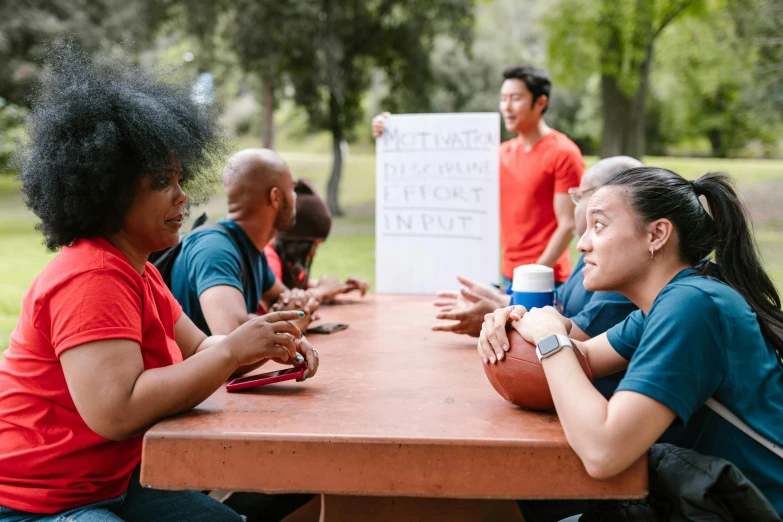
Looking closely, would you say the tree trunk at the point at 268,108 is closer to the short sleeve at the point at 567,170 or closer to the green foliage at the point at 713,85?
the green foliage at the point at 713,85

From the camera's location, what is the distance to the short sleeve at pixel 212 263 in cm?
271

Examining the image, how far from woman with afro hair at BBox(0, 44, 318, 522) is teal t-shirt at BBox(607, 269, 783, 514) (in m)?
0.89

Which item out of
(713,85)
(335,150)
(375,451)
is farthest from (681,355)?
(713,85)

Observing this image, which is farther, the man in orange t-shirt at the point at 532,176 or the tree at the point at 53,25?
the tree at the point at 53,25

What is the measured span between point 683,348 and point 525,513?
1.30 meters

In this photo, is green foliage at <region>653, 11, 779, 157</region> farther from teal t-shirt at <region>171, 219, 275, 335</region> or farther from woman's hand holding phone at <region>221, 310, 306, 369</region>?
woman's hand holding phone at <region>221, 310, 306, 369</region>

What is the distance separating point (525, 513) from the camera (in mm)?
2736

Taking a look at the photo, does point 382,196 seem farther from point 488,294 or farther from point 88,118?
point 88,118

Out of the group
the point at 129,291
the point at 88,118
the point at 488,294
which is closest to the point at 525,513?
the point at 488,294

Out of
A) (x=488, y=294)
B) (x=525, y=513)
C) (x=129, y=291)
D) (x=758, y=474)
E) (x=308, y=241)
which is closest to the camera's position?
(x=758, y=474)

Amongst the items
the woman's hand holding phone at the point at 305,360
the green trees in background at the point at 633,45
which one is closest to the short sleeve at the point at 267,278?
the woman's hand holding phone at the point at 305,360

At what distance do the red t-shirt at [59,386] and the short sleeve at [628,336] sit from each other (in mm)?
1189

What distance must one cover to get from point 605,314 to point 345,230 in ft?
44.8

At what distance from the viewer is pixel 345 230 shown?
52.1ft
